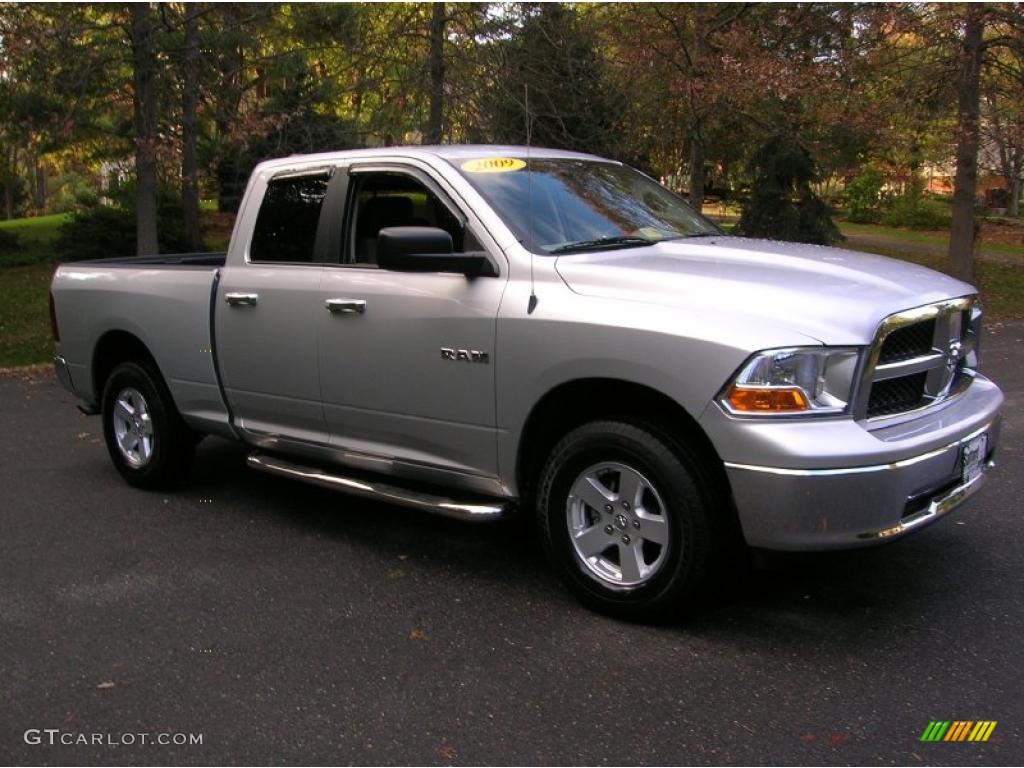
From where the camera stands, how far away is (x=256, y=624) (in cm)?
411

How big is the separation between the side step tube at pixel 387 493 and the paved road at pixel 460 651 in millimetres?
355

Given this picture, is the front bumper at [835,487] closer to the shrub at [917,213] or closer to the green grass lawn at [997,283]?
the green grass lawn at [997,283]

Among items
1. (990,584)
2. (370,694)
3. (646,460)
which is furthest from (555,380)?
(990,584)

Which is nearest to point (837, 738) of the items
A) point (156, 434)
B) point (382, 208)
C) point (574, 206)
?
point (574, 206)

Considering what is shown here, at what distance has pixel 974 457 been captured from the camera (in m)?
4.08

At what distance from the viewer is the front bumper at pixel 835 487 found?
3.46m

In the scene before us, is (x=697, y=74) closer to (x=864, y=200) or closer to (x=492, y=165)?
(x=492, y=165)

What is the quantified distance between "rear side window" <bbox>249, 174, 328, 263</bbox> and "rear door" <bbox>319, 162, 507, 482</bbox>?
0.80 feet

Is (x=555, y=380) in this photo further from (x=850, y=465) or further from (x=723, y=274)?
(x=850, y=465)

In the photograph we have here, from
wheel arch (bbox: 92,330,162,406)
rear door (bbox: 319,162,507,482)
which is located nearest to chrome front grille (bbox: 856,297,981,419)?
rear door (bbox: 319,162,507,482)

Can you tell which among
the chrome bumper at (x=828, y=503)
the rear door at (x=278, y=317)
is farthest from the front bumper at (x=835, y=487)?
the rear door at (x=278, y=317)

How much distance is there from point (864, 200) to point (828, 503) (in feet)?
108

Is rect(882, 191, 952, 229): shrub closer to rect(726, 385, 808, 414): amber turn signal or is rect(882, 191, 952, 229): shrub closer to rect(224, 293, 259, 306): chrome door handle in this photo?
rect(224, 293, 259, 306): chrome door handle

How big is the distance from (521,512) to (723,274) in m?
1.41
